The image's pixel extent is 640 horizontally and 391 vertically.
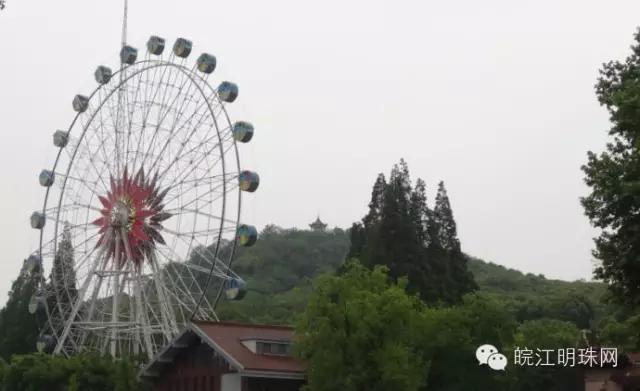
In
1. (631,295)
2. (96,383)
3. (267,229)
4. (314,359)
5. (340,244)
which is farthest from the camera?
(267,229)

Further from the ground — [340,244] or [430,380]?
[340,244]

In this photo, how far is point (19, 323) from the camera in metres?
84.2

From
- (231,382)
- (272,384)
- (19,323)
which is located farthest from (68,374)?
(19,323)

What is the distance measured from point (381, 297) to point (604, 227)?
15005mm

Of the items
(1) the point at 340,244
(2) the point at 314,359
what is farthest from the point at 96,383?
(1) the point at 340,244

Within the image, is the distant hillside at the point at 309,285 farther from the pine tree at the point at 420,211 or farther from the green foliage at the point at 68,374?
the green foliage at the point at 68,374

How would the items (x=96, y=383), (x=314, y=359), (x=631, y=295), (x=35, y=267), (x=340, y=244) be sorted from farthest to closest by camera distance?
(x=340, y=244) → (x=35, y=267) → (x=96, y=383) → (x=314, y=359) → (x=631, y=295)

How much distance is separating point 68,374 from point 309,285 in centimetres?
8446

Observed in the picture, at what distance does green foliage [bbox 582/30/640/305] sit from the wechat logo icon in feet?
51.8

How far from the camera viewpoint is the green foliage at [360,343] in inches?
1622

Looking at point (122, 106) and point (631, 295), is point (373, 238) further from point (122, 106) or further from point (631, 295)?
point (631, 295)

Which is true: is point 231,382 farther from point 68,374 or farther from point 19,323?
point 19,323

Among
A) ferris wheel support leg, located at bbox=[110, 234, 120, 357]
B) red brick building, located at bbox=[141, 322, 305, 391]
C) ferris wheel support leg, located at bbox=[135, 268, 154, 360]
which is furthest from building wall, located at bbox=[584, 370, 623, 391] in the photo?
ferris wheel support leg, located at bbox=[110, 234, 120, 357]

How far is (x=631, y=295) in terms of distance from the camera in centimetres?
2852
